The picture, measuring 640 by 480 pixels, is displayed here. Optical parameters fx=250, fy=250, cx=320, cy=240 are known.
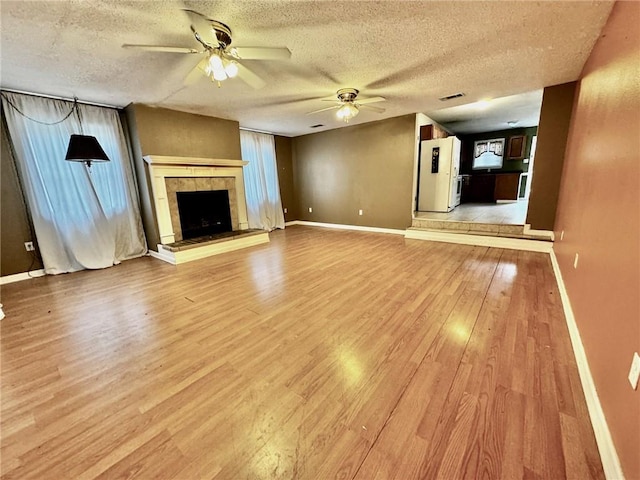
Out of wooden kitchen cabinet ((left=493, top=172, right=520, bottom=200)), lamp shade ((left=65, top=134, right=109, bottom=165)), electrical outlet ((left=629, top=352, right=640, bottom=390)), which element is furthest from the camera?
wooden kitchen cabinet ((left=493, top=172, right=520, bottom=200))

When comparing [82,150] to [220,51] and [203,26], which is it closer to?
[220,51]

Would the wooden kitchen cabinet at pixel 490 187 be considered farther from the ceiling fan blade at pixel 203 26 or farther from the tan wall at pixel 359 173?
the ceiling fan blade at pixel 203 26

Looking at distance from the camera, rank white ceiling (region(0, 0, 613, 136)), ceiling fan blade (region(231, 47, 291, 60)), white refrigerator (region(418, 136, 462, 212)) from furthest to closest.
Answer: white refrigerator (region(418, 136, 462, 212)) → ceiling fan blade (region(231, 47, 291, 60)) → white ceiling (region(0, 0, 613, 136))

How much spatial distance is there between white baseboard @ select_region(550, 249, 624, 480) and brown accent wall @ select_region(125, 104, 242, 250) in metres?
5.18

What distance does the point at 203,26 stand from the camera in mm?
1786

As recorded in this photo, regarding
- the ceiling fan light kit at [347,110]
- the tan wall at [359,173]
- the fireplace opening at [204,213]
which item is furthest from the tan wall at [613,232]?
the fireplace opening at [204,213]

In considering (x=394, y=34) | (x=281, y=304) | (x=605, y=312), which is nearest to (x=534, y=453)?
(x=605, y=312)

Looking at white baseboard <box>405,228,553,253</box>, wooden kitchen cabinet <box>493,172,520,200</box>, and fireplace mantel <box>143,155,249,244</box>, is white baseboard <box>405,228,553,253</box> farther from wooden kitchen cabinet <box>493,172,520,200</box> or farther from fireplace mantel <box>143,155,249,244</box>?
wooden kitchen cabinet <box>493,172,520,200</box>

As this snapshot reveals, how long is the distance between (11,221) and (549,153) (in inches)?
303

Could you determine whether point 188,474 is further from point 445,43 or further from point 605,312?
point 445,43

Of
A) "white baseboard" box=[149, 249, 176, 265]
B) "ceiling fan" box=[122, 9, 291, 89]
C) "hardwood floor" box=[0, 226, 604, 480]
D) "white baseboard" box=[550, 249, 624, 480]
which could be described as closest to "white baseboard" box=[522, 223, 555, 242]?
"hardwood floor" box=[0, 226, 604, 480]

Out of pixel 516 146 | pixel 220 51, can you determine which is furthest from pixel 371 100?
pixel 516 146

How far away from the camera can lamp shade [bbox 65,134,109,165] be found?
123 inches

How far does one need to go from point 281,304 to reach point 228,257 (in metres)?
2.12
